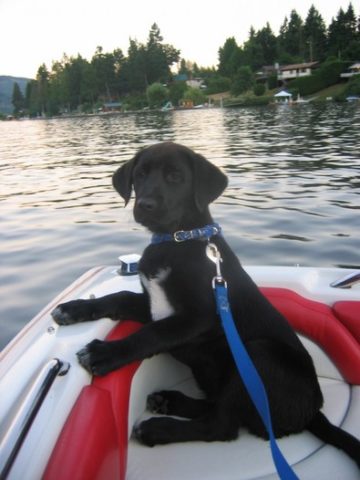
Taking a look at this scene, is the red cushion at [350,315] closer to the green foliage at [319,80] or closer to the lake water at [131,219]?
the lake water at [131,219]

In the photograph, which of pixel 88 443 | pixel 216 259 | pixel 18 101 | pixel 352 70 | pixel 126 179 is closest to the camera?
pixel 88 443

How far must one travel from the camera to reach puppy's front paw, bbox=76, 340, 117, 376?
2.32m

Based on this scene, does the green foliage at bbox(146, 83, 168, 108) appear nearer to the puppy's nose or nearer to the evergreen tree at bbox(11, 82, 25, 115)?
the evergreen tree at bbox(11, 82, 25, 115)

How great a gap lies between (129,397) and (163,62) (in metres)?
128

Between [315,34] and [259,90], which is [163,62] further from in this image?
[259,90]

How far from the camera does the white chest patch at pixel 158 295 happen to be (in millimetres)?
2766

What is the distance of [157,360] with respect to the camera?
3.04 m

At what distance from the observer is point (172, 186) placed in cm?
298

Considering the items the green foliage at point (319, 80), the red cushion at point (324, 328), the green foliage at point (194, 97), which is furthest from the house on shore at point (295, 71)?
the red cushion at point (324, 328)

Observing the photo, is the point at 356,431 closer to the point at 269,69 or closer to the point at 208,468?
the point at 208,468

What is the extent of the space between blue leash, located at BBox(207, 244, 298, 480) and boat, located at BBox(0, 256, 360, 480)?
0.48 m

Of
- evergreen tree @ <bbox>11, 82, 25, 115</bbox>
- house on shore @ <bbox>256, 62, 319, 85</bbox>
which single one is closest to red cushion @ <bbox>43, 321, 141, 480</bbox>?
house on shore @ <bbox>256, 62, 319, 85</bbox>

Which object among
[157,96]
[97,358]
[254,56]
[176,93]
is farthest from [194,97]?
[97,358]

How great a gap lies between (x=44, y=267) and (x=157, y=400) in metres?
4.06
